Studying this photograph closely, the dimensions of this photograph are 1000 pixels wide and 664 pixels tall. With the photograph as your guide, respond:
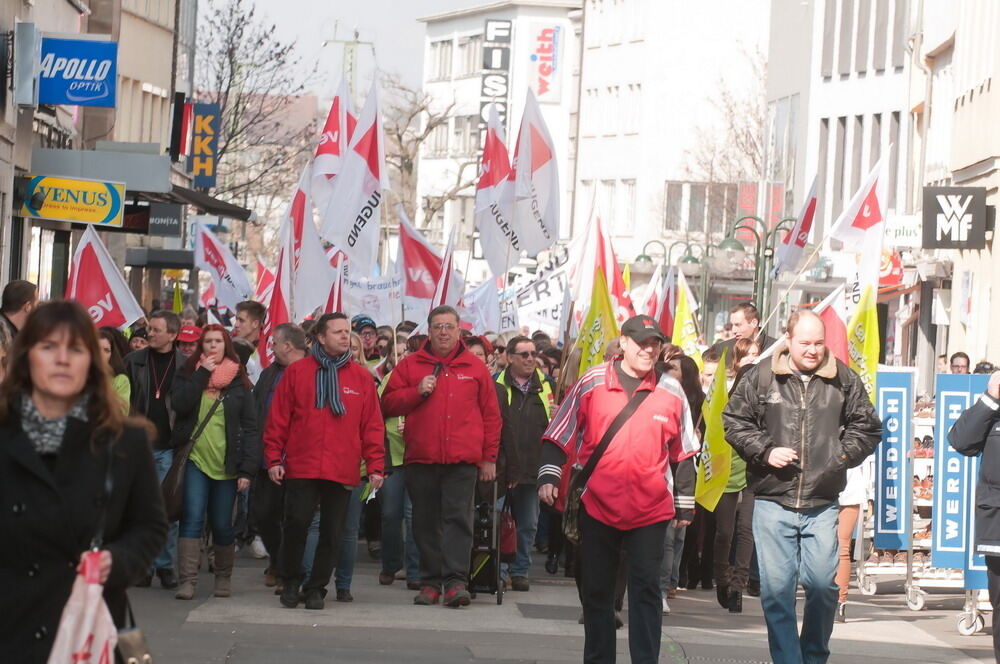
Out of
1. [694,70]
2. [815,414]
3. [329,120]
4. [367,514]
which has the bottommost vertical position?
[367,514]

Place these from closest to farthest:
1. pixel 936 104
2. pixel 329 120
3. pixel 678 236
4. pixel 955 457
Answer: pixel 955 457 < pixel 329 120 < pixel 936 104 < pixel 678 236

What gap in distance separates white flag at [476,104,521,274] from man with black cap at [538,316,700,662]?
10.6 meters

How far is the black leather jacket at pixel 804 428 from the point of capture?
10008mm

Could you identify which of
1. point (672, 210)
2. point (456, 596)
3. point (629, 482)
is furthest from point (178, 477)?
point (672, 210)

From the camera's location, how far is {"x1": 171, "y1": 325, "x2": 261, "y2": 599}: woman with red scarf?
13172 mm

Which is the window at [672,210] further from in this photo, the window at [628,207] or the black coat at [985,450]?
the black coat at [985,450]

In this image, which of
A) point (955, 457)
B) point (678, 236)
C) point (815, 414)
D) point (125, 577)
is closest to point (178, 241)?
point (678, 236)

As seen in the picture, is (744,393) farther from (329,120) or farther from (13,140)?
(13,140)

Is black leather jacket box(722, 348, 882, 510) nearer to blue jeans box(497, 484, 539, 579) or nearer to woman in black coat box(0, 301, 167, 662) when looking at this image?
woman in black coat box(0, 301, 167, 662)

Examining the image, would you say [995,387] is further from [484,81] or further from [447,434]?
[484,81]

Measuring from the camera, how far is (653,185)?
76.7 metres

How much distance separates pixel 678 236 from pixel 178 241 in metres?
23.5

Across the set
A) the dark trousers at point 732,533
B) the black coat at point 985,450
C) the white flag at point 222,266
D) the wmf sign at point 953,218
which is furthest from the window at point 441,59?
the black coat at point 985,450

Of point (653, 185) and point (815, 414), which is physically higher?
point (653, 185)
